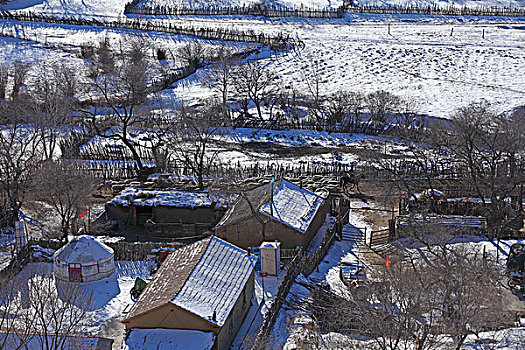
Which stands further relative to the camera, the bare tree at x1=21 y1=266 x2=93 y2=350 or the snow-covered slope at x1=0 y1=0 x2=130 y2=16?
the snow-covered slope at x1=0 y1=0 x2=130 y2=16

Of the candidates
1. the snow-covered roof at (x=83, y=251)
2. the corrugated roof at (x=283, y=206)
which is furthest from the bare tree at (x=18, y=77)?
the snow-covered roof at (x=83, y=251)

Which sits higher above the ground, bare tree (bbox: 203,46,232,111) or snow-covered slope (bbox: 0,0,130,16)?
snow-covered slope (bbox: 0,0,130,16)

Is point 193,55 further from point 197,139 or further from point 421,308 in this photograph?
point 421,308

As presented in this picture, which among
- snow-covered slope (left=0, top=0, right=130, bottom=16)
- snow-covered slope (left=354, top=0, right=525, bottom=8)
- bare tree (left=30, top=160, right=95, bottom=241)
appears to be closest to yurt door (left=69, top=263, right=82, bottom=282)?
bare tree (left=30, top=160, right=95, bottom=241)

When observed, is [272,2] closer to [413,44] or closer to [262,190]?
[413,44]

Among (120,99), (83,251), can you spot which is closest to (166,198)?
(83,251)

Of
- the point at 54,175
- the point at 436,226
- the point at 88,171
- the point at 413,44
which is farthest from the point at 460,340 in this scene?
the point at 413,44

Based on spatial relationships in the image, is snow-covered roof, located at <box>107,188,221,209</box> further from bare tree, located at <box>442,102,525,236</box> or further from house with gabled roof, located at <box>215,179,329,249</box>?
bare tree, located at <box>442,102,525,236</box>
